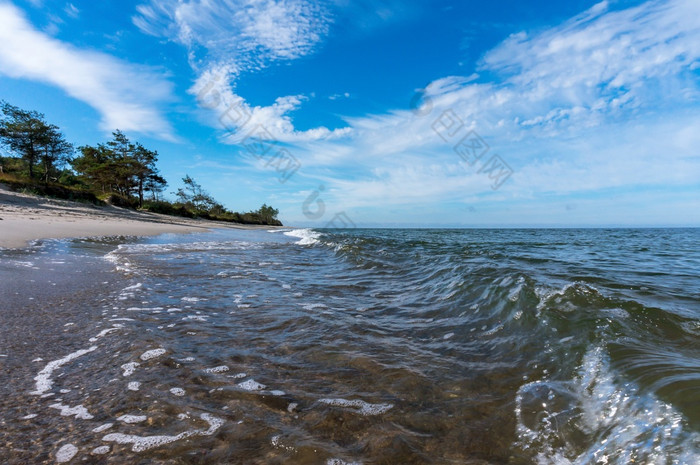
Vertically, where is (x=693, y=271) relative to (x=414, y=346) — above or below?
above

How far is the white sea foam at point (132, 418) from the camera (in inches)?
91.2

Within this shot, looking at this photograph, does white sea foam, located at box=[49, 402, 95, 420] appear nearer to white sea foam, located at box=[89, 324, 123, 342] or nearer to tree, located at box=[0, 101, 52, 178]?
white sea foam, located at box=[89, 324, 123, 342]

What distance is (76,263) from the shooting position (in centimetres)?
789

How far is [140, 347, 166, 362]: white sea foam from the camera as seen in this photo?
3.34 metres

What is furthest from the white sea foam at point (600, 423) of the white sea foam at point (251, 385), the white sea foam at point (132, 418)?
the white sea foam at point (132, 418)

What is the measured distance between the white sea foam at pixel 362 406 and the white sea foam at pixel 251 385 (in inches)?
23.3

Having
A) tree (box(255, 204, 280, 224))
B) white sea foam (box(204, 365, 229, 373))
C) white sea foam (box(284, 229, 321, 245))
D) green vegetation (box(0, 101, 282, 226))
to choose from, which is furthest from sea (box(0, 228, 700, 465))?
tree (box(255, 204, 280, 224))

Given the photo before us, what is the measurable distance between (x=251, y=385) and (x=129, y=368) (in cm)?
123

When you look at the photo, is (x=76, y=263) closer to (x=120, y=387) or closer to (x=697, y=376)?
(x=120, y=387)

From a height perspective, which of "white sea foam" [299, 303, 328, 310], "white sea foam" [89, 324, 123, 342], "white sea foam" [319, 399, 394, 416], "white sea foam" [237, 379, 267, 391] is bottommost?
"white sea foam" [319, 399, 394, 416]

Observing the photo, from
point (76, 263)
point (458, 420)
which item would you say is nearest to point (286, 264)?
point (76, 263)

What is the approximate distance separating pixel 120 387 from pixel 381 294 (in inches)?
205

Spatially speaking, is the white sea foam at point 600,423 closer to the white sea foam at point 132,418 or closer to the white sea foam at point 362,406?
the white sea foam at point 362,406

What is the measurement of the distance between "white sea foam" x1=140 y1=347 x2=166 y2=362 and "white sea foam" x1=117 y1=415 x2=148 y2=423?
1.04 m
